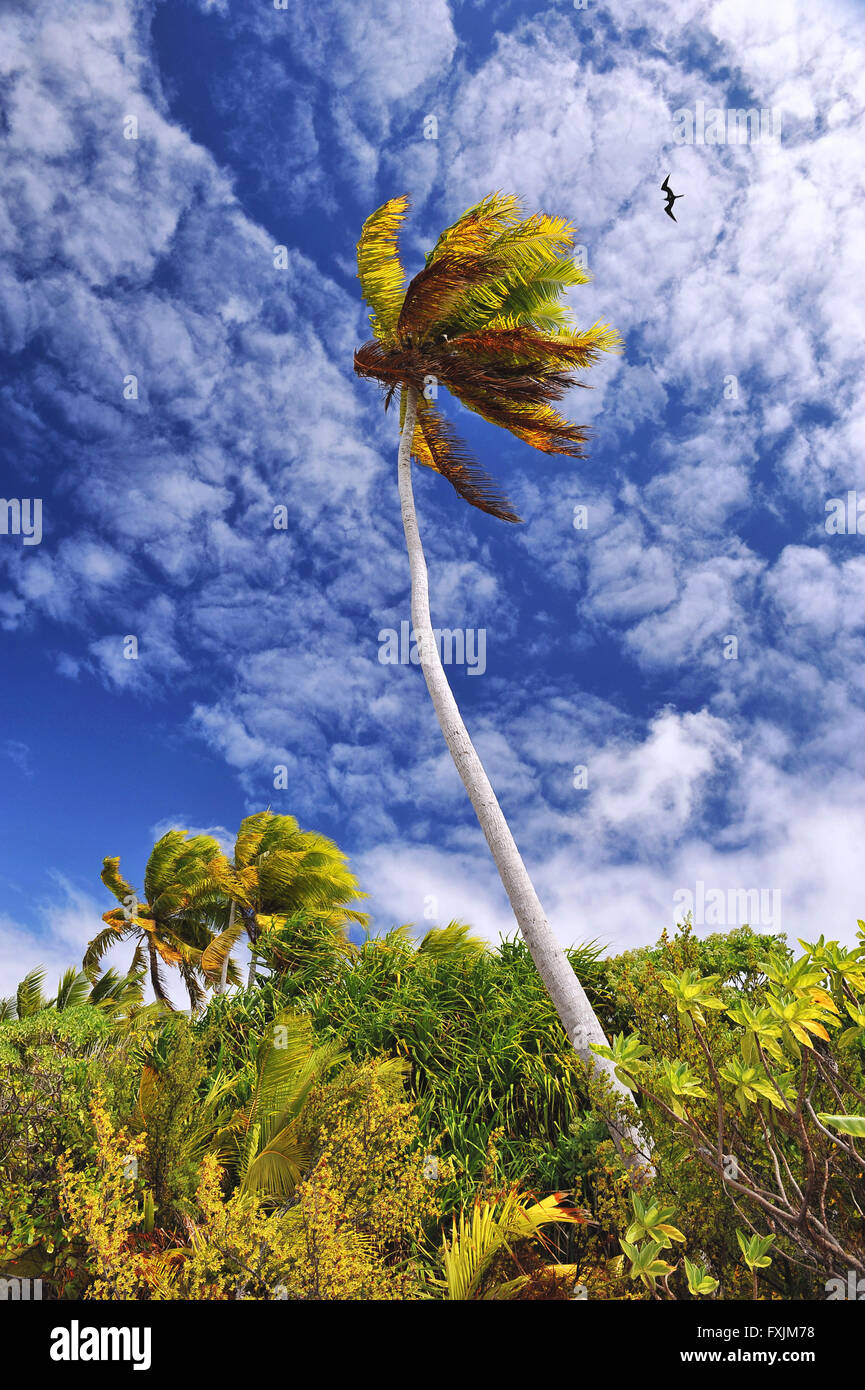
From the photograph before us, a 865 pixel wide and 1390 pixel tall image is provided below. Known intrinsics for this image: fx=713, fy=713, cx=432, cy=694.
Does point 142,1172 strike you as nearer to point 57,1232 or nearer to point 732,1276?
point 57,1232

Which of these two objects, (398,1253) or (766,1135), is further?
(398,1253)

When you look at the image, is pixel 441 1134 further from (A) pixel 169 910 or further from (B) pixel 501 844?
(A) pixel 169 910

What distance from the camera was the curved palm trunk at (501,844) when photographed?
6504 millimetres

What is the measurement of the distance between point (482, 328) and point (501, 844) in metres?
7.42

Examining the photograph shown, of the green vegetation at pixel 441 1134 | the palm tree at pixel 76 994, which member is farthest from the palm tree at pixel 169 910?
the green vegetation at pixel 441 1134

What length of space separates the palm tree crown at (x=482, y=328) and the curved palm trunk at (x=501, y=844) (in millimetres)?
959

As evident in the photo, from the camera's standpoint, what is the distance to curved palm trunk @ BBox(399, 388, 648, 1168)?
21.3 ft

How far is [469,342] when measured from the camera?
9.86m

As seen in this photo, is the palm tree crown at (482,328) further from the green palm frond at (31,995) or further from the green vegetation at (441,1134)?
the green palm frond at (31,995)

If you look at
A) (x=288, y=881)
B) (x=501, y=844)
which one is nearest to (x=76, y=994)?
(x=288, y=881)
